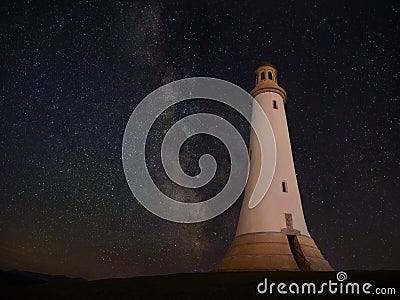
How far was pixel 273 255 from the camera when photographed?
19.5 m

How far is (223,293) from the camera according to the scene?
40.6 ft

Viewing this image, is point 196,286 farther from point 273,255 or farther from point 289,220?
point 289,220

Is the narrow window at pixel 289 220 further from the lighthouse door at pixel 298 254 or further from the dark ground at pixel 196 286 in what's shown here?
the dark ground at pixel 196 286

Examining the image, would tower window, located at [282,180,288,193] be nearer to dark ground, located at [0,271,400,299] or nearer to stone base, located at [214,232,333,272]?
stone base, located at [214,232,333,272]

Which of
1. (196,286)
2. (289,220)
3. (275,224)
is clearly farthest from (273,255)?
(196,286)

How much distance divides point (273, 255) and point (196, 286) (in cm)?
795

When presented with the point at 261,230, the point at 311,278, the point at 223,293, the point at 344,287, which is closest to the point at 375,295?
the point at 344,287

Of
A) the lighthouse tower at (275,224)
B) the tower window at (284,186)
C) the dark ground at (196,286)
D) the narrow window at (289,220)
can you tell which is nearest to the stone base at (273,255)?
the lighthouse tower at (275,224)

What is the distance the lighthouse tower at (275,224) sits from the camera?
774 inches

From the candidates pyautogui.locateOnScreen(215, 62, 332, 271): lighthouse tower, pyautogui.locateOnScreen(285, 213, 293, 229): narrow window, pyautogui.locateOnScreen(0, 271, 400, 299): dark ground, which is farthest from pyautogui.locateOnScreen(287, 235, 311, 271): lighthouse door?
pyautogui.locateOnScreen(0, 271, 400, 299): dark ground

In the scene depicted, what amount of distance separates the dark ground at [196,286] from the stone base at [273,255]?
13.7 ft

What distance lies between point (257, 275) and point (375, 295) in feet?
16.4

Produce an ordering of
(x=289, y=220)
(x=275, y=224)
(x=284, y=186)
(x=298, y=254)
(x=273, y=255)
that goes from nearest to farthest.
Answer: (x=273, y=255) < (x=298, y=254) < (x=275, y=224) < (x=289, y=220) < (x=284, y=186)

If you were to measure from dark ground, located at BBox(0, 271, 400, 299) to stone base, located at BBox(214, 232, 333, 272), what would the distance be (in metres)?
4.17
